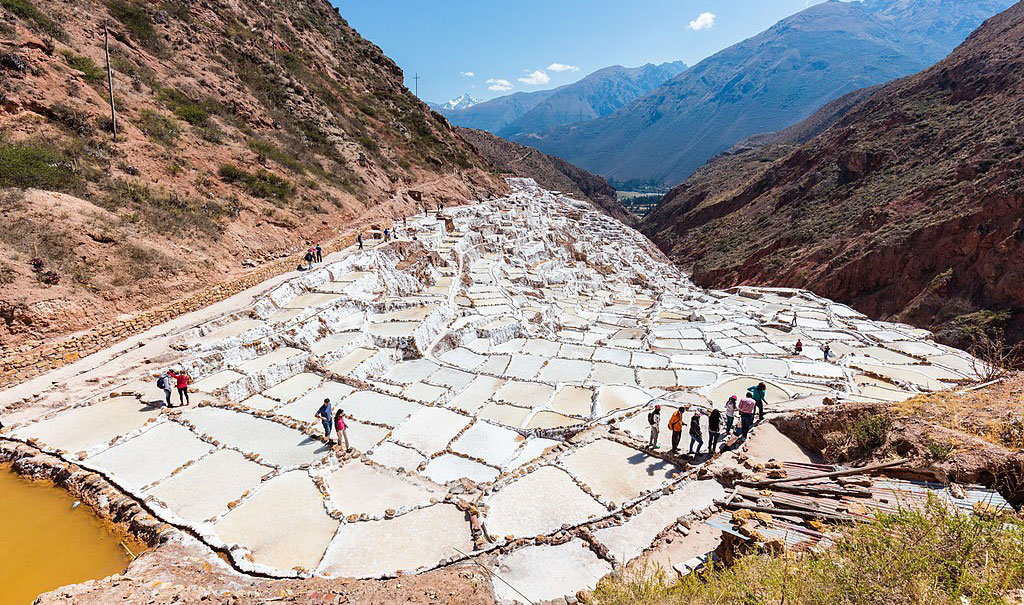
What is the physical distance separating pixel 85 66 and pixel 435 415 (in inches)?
929

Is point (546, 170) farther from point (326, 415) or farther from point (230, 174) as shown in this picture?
point (326, 415)

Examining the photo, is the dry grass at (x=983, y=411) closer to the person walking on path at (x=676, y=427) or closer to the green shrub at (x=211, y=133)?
the person walking on path at (x=676, y=427)

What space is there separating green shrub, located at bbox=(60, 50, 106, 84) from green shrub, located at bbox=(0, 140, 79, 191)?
666 centimetres

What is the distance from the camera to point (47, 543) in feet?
20.4

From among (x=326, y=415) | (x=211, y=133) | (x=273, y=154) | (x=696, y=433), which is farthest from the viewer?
(x=273, y=154)

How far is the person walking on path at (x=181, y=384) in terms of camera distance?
30.9ft

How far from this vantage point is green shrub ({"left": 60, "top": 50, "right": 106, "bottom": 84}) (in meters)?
19.0

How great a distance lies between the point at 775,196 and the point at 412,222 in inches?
1655

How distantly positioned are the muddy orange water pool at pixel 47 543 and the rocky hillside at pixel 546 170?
226ft

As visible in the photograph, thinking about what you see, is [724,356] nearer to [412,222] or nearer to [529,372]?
[529,372]

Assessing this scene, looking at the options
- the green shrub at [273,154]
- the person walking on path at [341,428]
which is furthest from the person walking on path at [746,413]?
the green shrub at [273,154]

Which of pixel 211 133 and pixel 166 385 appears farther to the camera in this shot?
pixel 211 133

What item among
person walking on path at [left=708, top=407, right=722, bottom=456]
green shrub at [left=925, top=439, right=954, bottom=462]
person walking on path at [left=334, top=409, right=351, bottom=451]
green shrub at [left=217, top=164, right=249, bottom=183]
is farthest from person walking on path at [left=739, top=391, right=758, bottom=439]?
green shrub at [left=217, top=164, right=249, bottom=183]

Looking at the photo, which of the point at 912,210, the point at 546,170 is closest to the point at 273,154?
the point at 912,210
